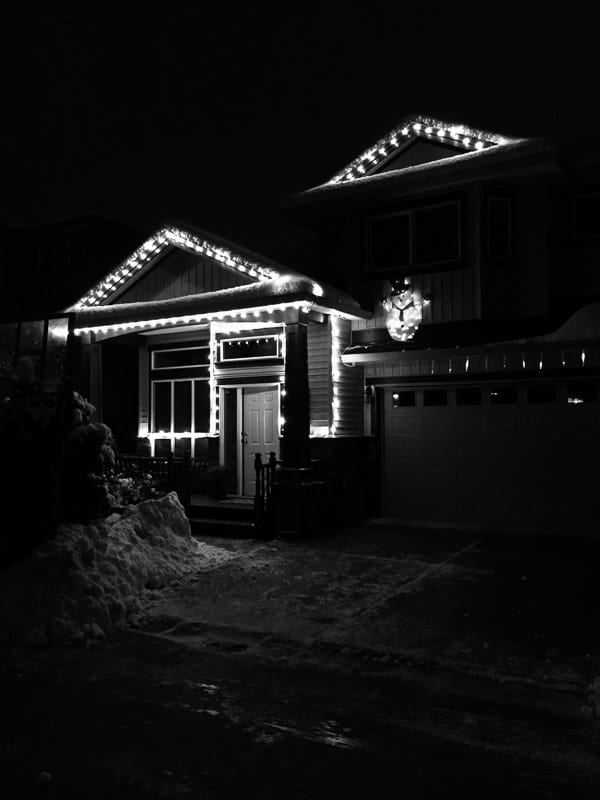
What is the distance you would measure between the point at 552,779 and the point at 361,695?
5.48 feet

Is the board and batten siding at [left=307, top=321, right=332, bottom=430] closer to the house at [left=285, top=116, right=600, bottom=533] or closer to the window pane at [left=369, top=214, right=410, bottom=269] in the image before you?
the house at [left=285, top=116, right=600, bottom=533]

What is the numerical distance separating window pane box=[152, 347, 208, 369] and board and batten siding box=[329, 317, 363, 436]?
3.79m

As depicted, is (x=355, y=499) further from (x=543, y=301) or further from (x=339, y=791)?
(x=339, y=791)

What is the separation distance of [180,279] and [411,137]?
5.34 meters

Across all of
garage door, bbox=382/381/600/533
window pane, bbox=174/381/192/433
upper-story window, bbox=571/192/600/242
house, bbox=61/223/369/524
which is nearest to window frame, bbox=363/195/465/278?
house, bbox=61/223/369/524

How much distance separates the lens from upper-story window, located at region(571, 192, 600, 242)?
12891 mm

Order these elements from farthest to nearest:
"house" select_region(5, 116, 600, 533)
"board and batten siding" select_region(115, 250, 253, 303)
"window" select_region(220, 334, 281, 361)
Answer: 1. "window" select_region(220, 334, 281, 361)
2. "board and batten siding" select_region(115, 250, 253, 303)
3. "house" select_region(5, 116, 600, 533)

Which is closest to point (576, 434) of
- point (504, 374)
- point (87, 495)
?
point (504, 374)

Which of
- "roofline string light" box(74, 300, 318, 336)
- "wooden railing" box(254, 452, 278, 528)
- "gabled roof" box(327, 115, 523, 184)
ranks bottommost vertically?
"wooden railing" box(254, 452, 278, 528)

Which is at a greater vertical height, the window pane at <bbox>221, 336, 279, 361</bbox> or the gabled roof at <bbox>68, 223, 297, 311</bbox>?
the gabled roof at <bbox>68, 223, 297, 311</bbox>

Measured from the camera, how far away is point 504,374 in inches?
507

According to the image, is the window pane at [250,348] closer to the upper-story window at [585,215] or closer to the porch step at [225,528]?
the porch step at [225,528]

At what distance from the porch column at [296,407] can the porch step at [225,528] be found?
1208 millimetres

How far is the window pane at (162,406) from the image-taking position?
17.1 meters
